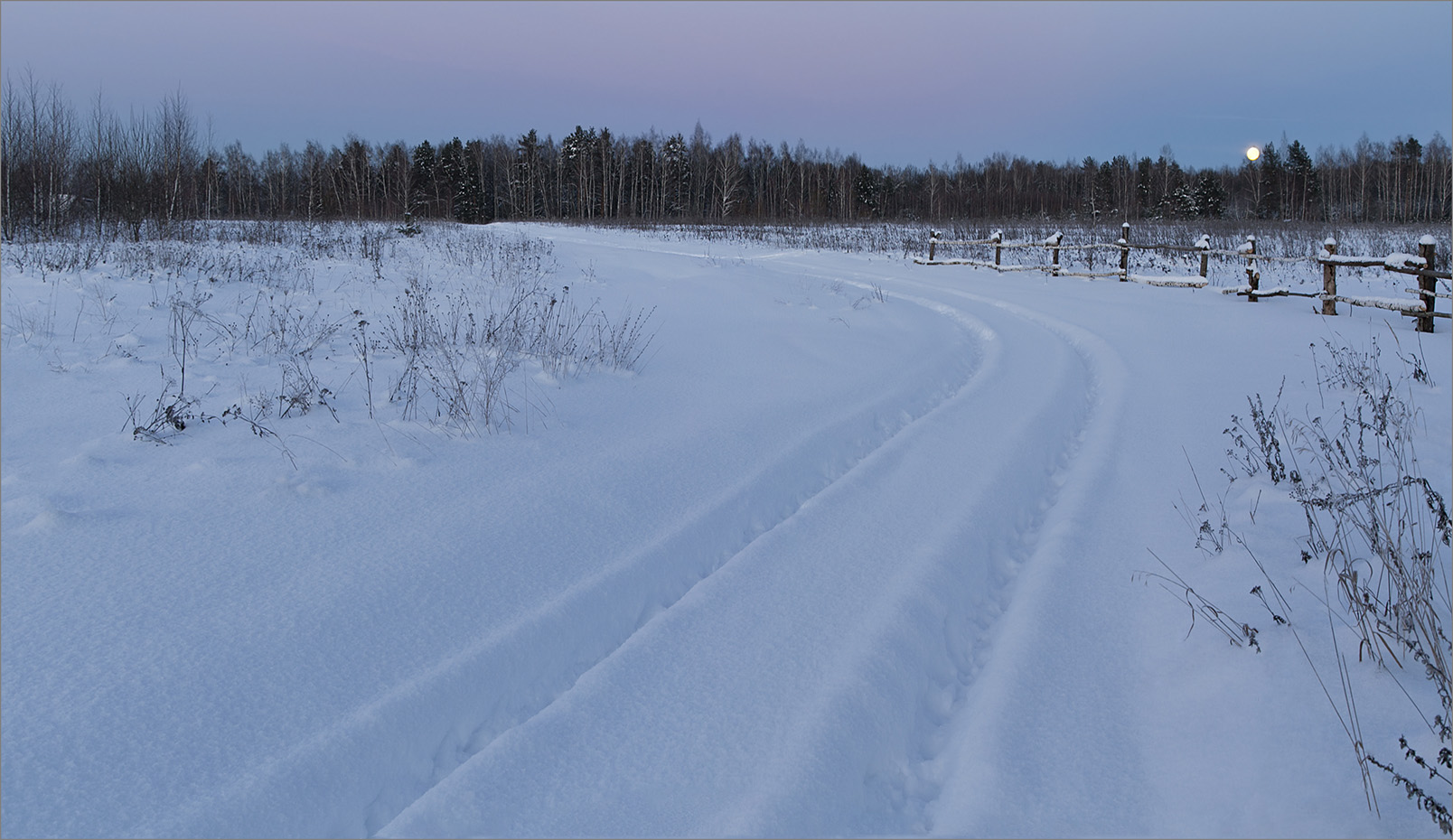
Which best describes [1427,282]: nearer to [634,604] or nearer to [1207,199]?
[634,604]

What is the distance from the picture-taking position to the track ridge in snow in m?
2.19

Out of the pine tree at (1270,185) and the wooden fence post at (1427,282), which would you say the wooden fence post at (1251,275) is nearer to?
the wooden fence post at (1427,282)

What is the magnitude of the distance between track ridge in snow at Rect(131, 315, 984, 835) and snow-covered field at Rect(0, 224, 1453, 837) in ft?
0.04

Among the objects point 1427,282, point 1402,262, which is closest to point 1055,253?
point 1402,262

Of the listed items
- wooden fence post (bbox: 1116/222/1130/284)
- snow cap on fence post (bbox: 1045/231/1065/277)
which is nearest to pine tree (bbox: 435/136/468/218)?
snow cap on fence post (bbox: 1045/231/1065/277)

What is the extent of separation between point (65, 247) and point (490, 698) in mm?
13428

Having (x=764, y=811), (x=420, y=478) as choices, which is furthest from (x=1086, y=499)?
(x=420, y=478)

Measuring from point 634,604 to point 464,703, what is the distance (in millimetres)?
858

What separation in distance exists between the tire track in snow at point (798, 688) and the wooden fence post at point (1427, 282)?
31.1ft

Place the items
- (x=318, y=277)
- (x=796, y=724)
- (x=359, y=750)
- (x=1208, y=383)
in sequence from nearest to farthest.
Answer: (x=359, y=750) → (x=796, y=724) → (x=1208, y=383) → (x=318, y=277)

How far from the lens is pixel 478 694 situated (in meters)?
2.66

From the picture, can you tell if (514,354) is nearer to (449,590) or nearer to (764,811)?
(449,590)

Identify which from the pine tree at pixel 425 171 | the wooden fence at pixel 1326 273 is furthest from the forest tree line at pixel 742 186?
the wooden fence at pixel 1326 273

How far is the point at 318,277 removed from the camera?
1091 centimetres
